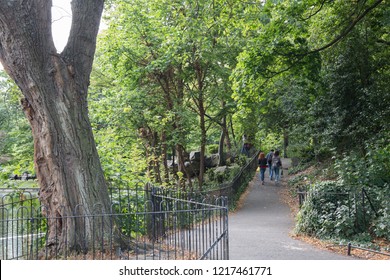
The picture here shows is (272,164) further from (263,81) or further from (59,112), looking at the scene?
(59,112)

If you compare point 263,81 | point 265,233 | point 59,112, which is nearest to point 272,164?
point 263,81

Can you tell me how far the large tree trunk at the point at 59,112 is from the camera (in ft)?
21.6

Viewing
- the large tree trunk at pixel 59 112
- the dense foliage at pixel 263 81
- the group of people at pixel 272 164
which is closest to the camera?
the large tree trunk at pixel 59 112

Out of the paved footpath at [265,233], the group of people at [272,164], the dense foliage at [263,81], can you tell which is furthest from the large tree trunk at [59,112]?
the group of people at [272,164]

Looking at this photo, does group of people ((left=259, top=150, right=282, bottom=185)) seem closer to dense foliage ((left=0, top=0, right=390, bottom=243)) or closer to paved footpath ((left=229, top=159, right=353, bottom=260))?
paved footpath ((left=229, top=159, right=353, bottom=260))

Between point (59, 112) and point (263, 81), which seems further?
point (263, 81)

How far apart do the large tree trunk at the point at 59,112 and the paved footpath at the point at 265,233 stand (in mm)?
3154

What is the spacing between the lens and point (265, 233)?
10891mm

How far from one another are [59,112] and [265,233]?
22.0ft

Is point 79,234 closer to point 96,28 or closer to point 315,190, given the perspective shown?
point 96,28

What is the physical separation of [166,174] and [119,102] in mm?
5276

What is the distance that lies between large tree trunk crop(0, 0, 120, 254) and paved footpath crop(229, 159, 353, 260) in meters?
3.15

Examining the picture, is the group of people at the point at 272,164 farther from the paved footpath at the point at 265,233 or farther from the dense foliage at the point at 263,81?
the dense foliage at the point at 263,81

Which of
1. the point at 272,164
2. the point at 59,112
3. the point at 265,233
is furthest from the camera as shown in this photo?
the point at 272,164
